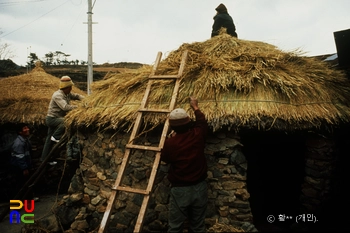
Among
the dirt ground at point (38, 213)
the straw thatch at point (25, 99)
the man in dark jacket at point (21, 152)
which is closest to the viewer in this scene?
the dirt ground at point (38, 213)

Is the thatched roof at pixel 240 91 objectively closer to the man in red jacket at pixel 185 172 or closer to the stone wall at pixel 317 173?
the stone wall at pixel 317 173

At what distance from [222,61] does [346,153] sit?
3.42 m

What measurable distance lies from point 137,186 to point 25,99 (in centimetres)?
661

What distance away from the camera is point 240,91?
474 cm

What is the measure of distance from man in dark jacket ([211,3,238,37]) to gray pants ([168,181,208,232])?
15.0ft

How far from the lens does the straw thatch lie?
9016 mm

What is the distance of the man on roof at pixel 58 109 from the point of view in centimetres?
629

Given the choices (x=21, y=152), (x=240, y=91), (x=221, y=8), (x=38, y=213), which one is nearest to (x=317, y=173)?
(x=240, y=91)

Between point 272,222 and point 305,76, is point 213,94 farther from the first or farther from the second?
point 272,222

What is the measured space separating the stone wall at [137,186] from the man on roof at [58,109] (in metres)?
0.66

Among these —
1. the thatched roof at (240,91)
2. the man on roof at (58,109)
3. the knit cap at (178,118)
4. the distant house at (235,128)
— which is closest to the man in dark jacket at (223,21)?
the distant house at (235,128)

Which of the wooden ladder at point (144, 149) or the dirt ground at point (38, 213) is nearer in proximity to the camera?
the wooden ladder at point (144, 149)

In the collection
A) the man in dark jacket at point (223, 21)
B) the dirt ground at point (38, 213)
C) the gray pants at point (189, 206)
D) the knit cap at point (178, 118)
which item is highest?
the man in dark jacket at point (223, 21)

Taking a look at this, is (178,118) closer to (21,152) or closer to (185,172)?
(185,172)
